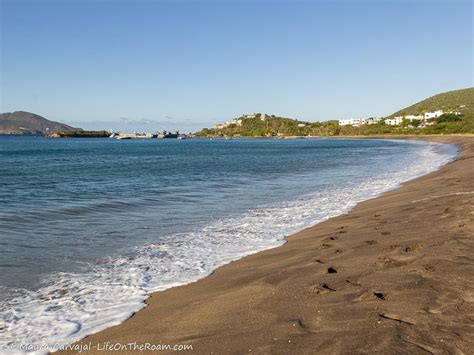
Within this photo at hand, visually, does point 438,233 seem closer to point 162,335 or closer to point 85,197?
point 162,335

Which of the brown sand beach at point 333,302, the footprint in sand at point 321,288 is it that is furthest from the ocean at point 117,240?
the footprint in sand at point 321,288

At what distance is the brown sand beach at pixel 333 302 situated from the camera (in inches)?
170

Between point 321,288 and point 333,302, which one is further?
point 321,288

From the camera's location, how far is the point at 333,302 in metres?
5.31

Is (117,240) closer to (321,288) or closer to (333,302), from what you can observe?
(321,288)

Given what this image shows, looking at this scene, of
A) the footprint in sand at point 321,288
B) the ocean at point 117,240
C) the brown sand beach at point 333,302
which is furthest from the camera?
the ocean at point 117,240

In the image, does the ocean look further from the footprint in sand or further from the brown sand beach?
the footprint in sand

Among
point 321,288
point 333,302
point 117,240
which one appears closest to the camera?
point 333,302

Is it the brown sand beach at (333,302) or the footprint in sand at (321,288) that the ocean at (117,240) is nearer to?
the brown sand beach at (333,302)

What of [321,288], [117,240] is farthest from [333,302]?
[117,240]

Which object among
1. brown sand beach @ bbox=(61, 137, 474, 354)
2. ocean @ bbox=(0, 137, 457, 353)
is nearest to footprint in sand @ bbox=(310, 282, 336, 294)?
brown sand beach @ bbox=(61, 137, 474, 354)

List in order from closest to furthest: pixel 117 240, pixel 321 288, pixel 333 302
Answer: pixel 333 302 → pixel 321 288 → pixel 117 240

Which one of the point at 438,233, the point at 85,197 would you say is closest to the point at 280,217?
the point at 438,233

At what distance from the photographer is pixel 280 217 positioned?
43.9 ft
